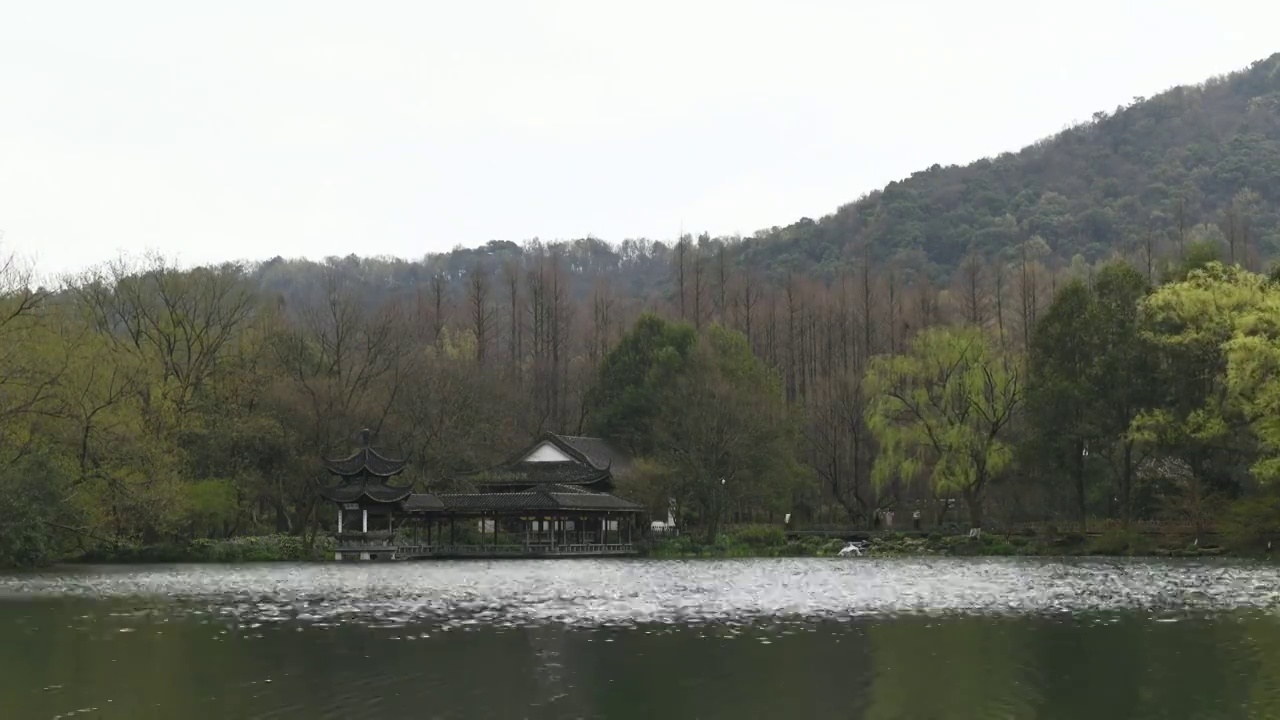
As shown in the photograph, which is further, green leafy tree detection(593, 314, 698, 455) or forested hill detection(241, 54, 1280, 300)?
forested hill detection(241, 54, 1280, 300)

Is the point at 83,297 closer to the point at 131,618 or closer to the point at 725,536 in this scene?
the point at 725,536

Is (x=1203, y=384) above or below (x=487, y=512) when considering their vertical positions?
above

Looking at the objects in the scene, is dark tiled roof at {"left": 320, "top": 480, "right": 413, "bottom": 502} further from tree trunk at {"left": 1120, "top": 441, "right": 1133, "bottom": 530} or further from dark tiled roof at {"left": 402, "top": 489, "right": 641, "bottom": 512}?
tree trunk at {"left": 1120, "top": 441, "right": 1133, "bottom": 530}

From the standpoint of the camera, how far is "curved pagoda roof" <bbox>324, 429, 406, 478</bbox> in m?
56.6

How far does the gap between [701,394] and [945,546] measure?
47.2 feet

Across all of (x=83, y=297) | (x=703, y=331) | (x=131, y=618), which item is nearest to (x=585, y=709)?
(x=131, y=618)

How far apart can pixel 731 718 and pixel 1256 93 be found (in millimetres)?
166746

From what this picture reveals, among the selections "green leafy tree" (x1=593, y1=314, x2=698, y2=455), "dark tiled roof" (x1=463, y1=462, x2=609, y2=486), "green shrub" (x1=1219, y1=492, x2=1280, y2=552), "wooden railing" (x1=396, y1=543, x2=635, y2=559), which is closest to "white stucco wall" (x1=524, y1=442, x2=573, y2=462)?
"dark tiled roof" (x1=463, y1=462, x2=609, y2=486)

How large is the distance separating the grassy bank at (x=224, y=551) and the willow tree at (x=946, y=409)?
28.0 metres

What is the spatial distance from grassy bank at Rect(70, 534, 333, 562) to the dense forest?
3.39ft

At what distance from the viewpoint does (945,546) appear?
184 ft

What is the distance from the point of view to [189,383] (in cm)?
5981

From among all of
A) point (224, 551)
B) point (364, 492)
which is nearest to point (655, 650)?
point (364, 492)

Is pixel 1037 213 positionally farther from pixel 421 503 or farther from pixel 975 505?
pixel 421 503
